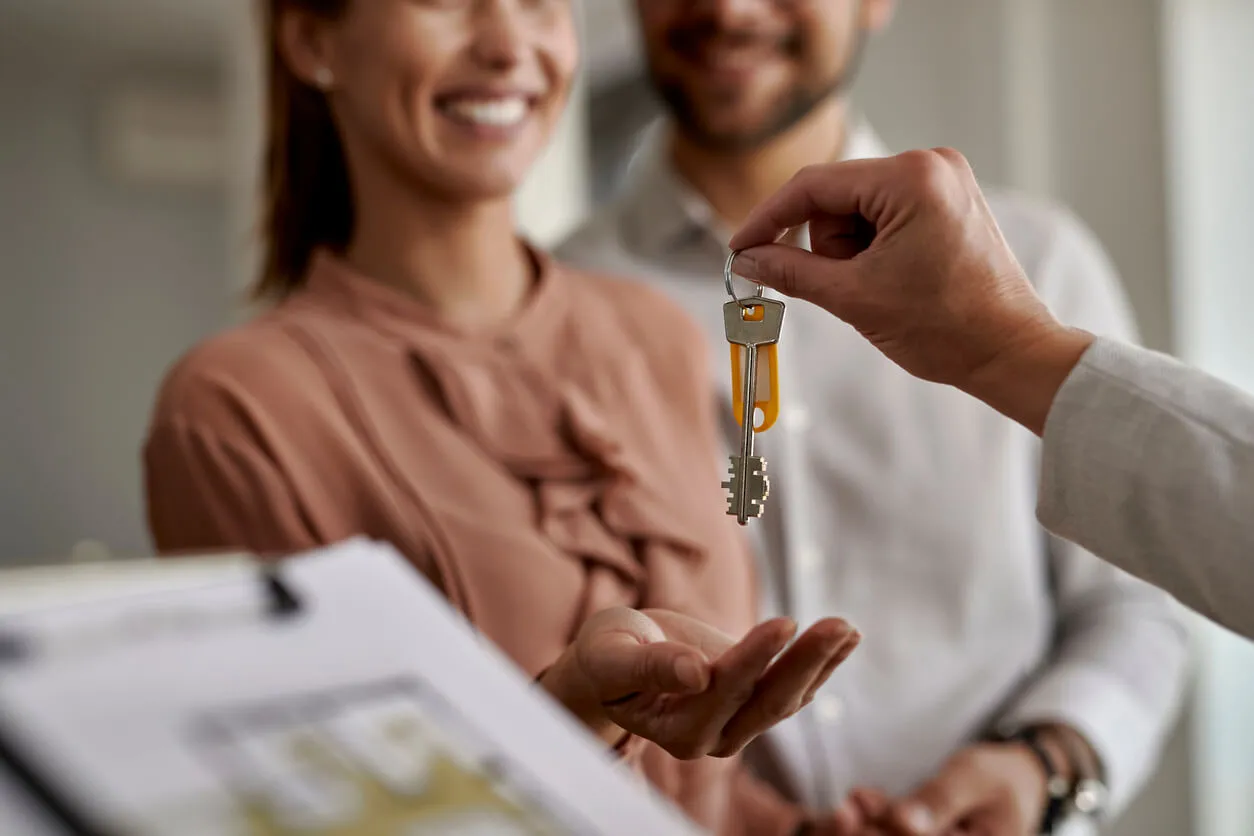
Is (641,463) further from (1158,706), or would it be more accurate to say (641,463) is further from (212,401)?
(1158,706)

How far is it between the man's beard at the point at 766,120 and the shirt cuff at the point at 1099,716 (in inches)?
16.6

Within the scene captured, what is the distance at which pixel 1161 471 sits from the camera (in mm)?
444

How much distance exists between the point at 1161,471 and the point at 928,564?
1.67 ft

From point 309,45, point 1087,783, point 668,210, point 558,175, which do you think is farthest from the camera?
point 558,175

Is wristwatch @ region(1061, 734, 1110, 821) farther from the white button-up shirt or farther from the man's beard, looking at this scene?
the man's beard

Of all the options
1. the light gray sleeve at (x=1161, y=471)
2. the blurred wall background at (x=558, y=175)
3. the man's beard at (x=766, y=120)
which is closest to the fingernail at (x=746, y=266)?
the light gray sleeve at (x=1161, y=471)

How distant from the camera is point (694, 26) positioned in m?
0.92

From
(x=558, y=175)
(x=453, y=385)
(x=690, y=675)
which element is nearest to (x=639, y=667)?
(x=690, y=675)

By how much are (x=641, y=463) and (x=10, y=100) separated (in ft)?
8.52

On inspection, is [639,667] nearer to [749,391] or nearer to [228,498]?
[749,391]

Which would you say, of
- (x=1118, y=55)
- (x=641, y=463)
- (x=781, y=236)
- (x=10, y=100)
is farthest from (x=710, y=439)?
(x=10, y=100)

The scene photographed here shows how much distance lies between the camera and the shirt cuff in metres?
0.86

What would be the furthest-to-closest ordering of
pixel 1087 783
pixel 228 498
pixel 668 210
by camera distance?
pixel 668 210, pixel 1087 783, pixel 228 498

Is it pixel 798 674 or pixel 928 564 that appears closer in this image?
pixel 798 674
